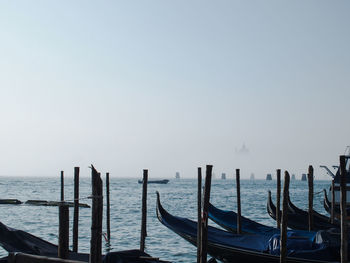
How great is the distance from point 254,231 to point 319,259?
14.0 ft

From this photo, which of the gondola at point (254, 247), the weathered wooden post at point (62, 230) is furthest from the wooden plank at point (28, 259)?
the gondola at point (254, 247)

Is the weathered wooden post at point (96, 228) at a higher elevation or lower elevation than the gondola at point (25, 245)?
higher

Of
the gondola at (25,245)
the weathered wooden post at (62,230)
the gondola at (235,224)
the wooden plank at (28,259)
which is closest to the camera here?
the wooden plank at (28,259)

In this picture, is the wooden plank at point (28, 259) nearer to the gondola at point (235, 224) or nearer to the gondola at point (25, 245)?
the gondola at point (25, 245)

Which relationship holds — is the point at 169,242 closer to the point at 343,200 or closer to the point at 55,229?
the point at 55,229

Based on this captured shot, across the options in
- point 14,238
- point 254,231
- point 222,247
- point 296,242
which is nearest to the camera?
point 14,238

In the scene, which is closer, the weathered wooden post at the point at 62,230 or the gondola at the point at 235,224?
the weathered wooden post at the point at 62,230

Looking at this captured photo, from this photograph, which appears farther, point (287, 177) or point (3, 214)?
point (3, 214)

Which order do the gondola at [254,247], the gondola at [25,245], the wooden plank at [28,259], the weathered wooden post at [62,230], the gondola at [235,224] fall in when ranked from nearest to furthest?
the wooden plank at [28,259], the weathered wooden post at [62,230], the gondola at [25,245], the gondola at [254,247], the gondola at [235,224]

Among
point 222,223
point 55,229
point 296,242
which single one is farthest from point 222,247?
point 55,229

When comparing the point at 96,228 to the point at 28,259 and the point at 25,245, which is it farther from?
the point at 25,245

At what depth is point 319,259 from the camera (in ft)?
32.7

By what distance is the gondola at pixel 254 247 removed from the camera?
32.9 feet

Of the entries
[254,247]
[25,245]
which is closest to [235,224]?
[254,247]
